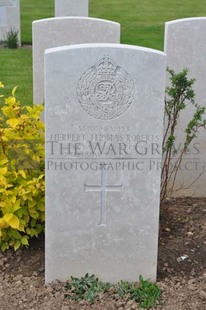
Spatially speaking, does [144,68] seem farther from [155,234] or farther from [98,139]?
[155,234]

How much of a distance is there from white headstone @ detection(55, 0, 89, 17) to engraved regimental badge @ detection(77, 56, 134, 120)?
6314 mm

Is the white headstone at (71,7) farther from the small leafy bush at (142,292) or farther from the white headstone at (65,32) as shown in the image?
the small leafy bush at (142,292)

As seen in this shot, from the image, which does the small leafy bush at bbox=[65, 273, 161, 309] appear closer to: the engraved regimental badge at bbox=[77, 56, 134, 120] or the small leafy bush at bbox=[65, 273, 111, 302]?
the small leafy bush at bbox=[65, 273, 111, 302]

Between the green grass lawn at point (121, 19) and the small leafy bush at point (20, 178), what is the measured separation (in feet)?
11.8

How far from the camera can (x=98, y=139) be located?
3.48 m

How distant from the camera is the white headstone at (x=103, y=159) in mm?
3375

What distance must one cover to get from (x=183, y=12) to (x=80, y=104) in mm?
Answer: 14159

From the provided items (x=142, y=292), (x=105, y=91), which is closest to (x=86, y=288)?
(x=142, y=292)

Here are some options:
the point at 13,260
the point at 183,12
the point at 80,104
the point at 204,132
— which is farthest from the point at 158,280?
the point at 183,12

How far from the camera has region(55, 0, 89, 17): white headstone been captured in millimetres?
9453

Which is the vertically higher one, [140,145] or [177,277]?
[140,145]

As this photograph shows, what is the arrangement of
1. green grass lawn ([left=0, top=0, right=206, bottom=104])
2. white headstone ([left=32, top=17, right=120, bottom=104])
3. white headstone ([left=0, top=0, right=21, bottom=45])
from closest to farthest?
1. white headstone ([left=32, top=17, right=120, bottom=104])
2. green grass lawn ([left=0, top=0, right=206, bottom=104])
3. white headstone ([left=0, top=0, right=21, bottom=45])

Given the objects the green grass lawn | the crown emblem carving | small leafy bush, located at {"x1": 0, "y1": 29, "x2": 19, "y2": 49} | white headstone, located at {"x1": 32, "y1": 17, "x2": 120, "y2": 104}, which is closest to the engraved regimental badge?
the crown emblem carving

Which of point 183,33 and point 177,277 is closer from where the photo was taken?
point 177,277
